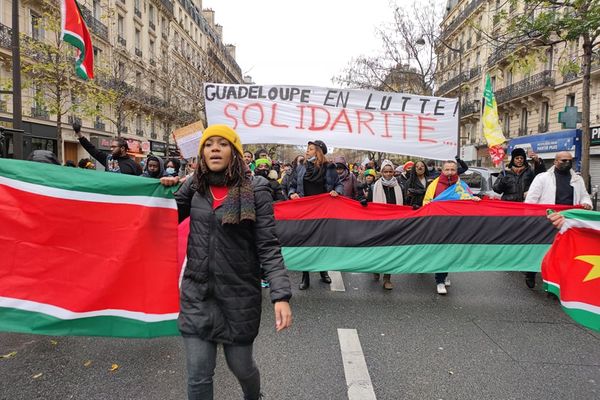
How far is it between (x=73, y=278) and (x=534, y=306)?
4.84 metres

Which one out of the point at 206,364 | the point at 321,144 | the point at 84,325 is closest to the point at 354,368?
the point at 206,364

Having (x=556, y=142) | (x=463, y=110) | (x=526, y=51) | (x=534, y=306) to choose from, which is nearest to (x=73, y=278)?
(x=534, y=306)

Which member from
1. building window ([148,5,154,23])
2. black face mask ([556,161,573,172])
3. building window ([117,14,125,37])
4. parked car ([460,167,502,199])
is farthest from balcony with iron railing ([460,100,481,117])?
black face mask ([556,161,573,172])

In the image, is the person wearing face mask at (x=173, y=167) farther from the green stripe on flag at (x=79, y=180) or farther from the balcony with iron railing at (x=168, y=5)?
the balcony with iron railing at (x=168, y=5)

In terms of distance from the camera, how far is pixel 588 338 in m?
4.06

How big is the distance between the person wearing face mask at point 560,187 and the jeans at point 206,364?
5005mm

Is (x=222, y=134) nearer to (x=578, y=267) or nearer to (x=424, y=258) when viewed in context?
(x=578, y=267)

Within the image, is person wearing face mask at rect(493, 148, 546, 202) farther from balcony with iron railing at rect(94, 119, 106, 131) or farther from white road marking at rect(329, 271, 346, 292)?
balcony with iron railing at rect(94, 119, 106, 131)

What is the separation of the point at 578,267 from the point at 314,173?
3.31 metres

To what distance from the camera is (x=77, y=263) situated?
121 inches

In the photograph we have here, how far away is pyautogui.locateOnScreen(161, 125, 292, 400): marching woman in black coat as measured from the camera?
2.17m

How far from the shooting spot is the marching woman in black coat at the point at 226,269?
2174 millimetres

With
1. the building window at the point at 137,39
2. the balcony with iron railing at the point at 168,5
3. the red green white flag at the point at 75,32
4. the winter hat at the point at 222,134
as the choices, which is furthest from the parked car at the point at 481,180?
the balcony with iron railing at the point at 168,5

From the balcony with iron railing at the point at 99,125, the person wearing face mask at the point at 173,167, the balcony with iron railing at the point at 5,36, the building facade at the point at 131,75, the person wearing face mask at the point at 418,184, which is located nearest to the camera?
the person wearing face mask at the point at 418,184
